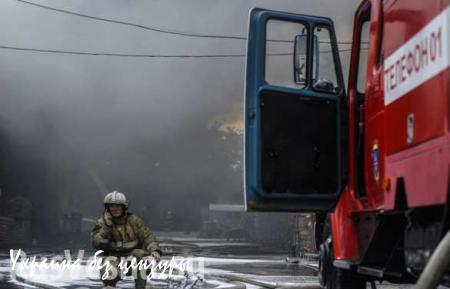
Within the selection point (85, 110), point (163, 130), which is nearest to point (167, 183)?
point (163, 130)

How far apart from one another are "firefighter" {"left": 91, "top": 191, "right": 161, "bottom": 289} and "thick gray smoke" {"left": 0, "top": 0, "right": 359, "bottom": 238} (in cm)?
667

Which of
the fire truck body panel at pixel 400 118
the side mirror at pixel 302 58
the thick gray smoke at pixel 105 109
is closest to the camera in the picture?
the fire truck body panel at pixel 400 118

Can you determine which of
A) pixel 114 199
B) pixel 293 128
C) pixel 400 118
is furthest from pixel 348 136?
pixel 114 199

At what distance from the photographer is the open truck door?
357 cm

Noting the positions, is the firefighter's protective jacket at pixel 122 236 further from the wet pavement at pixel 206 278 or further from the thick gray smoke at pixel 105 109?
the thick gray smoke at pixel 105 109

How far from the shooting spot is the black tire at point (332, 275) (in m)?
3.97

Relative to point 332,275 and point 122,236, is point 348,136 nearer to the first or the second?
point 332,275

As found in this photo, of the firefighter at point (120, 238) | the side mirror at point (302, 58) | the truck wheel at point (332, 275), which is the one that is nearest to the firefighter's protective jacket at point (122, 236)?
the firefighter at point (120, 238)

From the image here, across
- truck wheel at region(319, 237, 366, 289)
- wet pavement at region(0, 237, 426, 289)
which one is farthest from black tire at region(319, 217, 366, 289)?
wet pavement at region(0, 237, 426, 289)

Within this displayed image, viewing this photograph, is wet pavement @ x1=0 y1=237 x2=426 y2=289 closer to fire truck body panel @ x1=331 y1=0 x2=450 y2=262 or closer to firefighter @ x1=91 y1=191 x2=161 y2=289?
firefighter @ x1=91 y1=191 x2=161 y2=289

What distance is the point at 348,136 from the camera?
3787mm

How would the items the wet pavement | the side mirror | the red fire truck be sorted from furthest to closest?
1. the wet pavement
2. the side mirror
3. the red fire truck

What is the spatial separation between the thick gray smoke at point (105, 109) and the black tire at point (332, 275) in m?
6.94

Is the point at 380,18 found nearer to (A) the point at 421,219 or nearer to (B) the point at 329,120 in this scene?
(B) the point at 329,120
